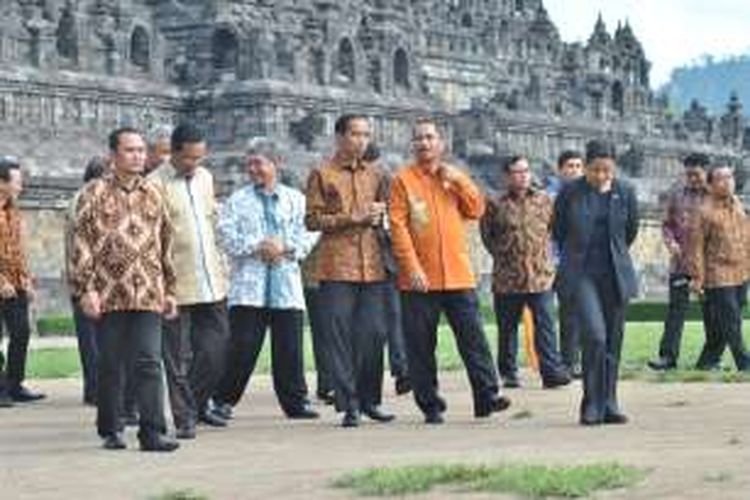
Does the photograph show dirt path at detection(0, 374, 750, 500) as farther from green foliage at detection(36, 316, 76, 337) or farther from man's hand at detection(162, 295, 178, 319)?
green foliage at detection(36, 316, 76, 337)

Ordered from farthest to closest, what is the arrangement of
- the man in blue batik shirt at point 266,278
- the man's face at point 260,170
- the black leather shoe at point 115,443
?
the man's face at point 260,170 < the man in blue batik shirt at point 266,278 < the black leather shoe at point 115,443

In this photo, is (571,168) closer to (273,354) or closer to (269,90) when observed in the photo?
(273,354)

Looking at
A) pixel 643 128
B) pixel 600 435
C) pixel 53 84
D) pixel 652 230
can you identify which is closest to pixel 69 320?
pixel 53 84

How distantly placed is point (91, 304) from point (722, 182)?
29.0 feet

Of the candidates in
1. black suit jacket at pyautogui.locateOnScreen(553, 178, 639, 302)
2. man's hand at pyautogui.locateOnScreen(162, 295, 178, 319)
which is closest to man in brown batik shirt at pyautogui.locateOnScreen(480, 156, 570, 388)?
black suit jacket at pyautogui.locateOnScreen(553, 178, 639, 302)

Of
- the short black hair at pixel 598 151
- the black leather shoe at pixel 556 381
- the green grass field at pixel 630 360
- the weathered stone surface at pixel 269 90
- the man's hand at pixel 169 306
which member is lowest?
the green grass field at pixel 630 360

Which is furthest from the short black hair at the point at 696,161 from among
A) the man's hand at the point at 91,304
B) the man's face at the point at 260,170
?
the man's hand at the point at 91,304

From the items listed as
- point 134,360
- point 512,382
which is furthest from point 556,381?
point 134,360

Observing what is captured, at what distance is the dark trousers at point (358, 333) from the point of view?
1557 cm

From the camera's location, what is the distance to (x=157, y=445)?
13695 millimetres

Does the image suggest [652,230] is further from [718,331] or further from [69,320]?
[718,331]

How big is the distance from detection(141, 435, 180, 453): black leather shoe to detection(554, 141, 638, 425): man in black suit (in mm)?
3135

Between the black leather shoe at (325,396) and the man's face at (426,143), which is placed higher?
the man's face at (426,143)

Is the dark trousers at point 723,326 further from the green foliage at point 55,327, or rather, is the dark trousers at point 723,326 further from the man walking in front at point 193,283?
the green foliage at point 55,327
